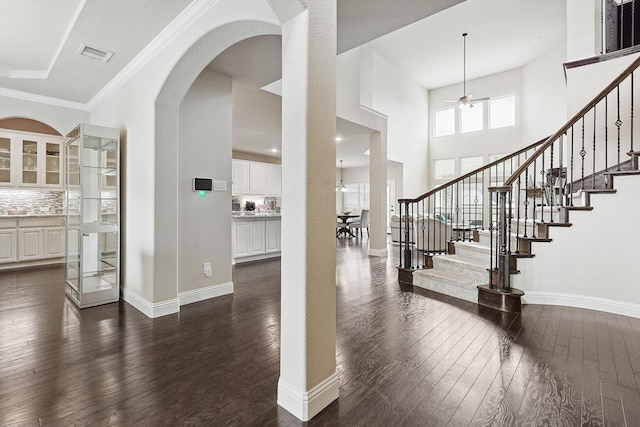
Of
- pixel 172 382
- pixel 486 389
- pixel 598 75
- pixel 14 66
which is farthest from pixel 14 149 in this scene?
pixel 598 75

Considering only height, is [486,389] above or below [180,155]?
below

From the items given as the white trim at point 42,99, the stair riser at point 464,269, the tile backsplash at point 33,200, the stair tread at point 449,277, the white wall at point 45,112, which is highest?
the white trim at point 42,99

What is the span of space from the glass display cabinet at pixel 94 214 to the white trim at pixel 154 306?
0.45m

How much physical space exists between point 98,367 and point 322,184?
2.07 meters

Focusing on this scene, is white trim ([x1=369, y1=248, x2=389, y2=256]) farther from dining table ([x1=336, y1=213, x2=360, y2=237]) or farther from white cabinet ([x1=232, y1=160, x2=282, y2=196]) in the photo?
white cabinet ([x1=232, y1=160, x2=282, y2=196])

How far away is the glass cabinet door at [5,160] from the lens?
5.21m

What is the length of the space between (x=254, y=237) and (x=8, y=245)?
4093mm

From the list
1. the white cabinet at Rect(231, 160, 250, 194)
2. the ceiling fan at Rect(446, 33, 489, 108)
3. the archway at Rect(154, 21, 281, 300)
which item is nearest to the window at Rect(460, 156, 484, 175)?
the ceiling fan at Rect(446, 33, 489, 108)

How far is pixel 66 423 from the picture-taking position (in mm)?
1603

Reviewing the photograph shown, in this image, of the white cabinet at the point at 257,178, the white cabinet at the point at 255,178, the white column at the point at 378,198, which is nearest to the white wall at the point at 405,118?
the white column at the point at 378,198

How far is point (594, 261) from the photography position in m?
3.25

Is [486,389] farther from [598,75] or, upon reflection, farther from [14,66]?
[14,66]

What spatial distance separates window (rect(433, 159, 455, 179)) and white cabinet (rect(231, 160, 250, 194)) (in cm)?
742

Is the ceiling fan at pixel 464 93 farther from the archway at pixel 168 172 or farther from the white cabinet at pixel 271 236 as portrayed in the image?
the archway at pixel 168 172
